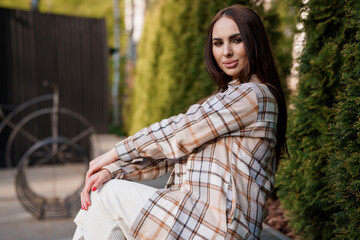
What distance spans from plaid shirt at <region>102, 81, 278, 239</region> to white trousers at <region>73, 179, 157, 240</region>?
50 mm

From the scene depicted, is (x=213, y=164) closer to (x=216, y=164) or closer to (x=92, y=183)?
(x=216, y=164)

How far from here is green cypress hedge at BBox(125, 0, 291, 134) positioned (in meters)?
4.48

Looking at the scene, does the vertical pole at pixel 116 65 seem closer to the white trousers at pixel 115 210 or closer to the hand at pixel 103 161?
the hand at pixel 103 161

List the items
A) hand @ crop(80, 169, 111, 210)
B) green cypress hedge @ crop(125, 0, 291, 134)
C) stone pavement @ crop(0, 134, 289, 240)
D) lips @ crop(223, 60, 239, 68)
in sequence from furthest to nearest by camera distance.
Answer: green cypress hedge @ crop(125, 0, 291, 134)
stone pavement @ crop(0, 134, 289, 240)
lips @ crop(223, 60, 239, 68)
hand @ crop(80, 169, 111, 210)

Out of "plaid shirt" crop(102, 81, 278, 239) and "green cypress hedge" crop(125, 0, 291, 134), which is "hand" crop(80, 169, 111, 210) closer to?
"plaid shirt" crop(102, 81, 278, 239)

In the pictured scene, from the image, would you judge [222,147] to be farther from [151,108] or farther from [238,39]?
[151,108]

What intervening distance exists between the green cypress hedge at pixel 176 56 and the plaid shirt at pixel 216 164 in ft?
7.37

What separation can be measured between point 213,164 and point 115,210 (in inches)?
18.6

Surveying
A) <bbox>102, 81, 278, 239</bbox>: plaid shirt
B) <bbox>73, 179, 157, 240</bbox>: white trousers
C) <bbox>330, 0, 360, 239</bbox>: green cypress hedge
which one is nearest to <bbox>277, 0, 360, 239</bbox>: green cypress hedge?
<bbox>330, 0, 360, 239</bbox>: green cypress hedge

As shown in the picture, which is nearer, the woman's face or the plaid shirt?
the plaid shirt

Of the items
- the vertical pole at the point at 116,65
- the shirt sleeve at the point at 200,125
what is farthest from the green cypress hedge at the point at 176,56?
the vertical pole at the point at 116,65

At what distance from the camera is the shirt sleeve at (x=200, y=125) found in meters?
1.62

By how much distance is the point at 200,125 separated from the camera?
1639mm

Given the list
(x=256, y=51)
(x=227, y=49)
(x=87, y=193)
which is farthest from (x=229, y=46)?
(x=87, y=193)
